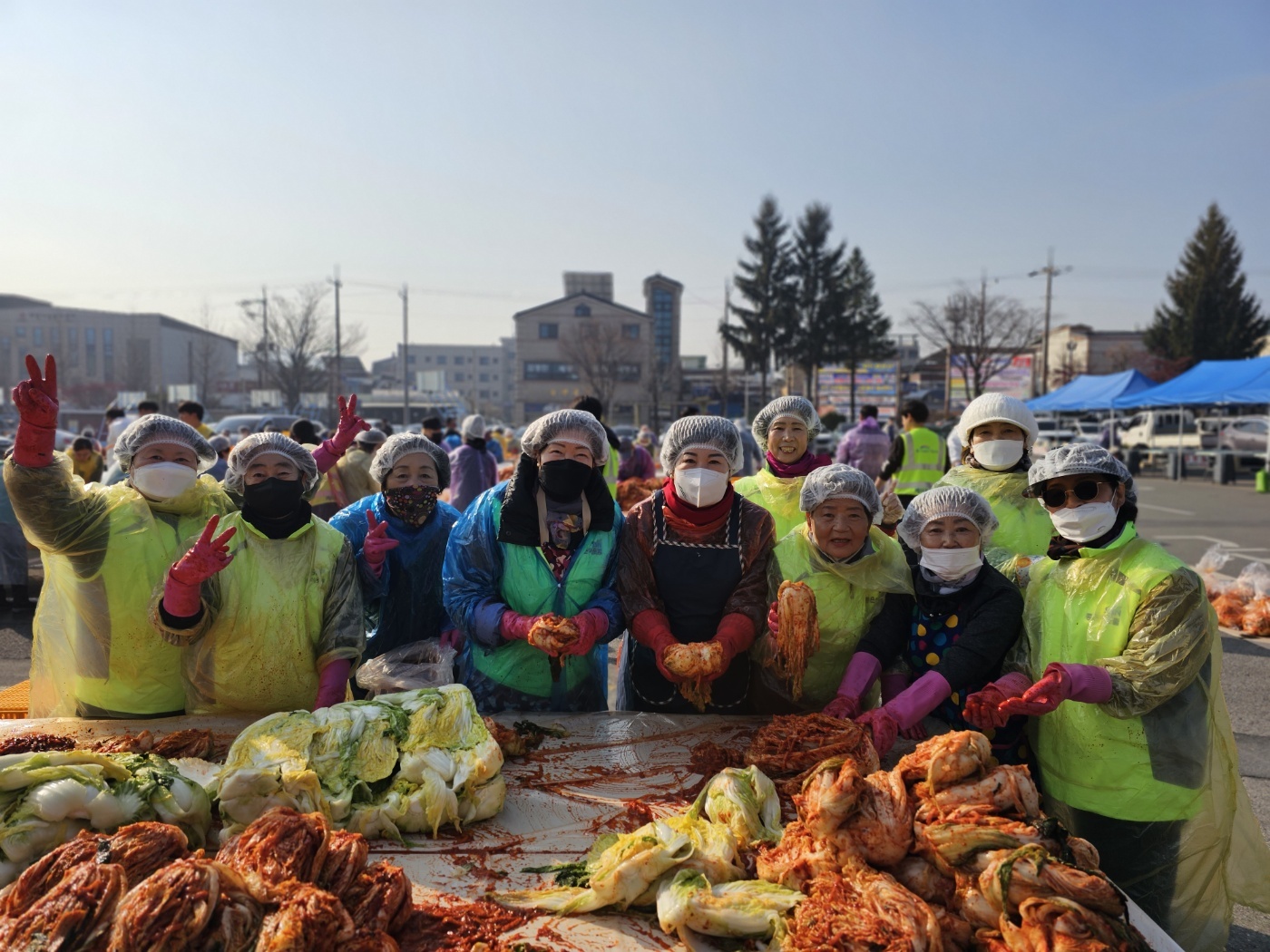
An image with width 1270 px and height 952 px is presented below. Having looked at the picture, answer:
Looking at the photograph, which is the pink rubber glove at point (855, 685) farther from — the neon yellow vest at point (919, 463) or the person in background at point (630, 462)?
the person in background at point (630, 462)

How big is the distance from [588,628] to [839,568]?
0.97 meters

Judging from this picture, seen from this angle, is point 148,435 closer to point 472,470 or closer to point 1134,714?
point 1134,714

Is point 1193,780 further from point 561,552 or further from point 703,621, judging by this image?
point 561,552

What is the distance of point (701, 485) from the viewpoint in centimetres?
325

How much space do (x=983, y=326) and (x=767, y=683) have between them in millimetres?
43589

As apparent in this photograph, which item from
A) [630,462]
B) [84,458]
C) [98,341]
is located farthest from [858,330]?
[98,341]

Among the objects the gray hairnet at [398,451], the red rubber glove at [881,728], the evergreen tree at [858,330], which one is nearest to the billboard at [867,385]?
the evergreen tree at [858,330]

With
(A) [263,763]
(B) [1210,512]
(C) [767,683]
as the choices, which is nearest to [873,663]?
(C) [767,683]

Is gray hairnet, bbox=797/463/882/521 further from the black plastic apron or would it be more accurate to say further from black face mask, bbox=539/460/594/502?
black face mask, bbox=539/460/594/502

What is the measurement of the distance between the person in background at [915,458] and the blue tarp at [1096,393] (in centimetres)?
1874

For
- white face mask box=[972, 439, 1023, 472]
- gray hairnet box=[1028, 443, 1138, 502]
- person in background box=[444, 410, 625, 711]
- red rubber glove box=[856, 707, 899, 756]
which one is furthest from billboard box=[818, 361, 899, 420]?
red rubber glove box=[856, 707, 899, 756]

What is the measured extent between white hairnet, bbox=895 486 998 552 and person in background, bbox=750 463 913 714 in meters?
0.17

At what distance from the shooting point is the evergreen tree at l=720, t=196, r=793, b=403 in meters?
44.2

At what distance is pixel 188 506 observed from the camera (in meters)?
3.44
